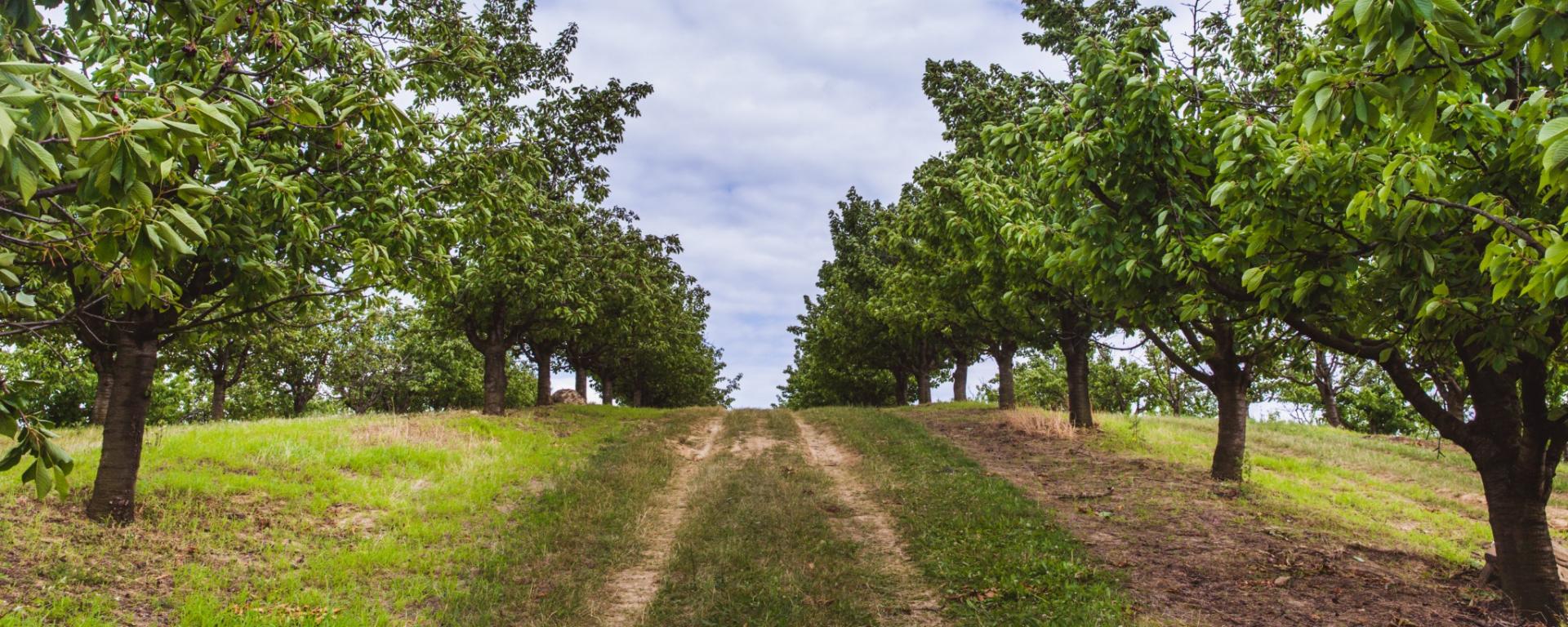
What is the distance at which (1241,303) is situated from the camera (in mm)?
8461

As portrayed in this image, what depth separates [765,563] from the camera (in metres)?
9.25

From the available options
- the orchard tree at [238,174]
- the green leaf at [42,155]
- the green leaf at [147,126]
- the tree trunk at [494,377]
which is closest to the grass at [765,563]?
the orchard tree at [238,174]

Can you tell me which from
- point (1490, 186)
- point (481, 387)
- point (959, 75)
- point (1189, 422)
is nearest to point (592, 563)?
point (1490, 186)

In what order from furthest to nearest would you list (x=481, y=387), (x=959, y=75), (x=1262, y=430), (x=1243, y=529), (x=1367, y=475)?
(x=481, y=387)
(x=1262, y=430)
(x=959, y=75)
(x=1367, y=475)
(x=1243, y=529)

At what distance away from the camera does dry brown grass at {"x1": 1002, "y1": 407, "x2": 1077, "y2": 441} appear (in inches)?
778

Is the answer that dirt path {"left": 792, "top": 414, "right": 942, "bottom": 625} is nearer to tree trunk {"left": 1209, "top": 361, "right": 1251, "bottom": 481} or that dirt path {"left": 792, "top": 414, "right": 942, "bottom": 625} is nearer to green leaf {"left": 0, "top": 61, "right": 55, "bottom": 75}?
tree trunk {"left": 1209, "top": 361, "right": 1251, "bottom": 481}

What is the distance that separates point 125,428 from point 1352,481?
24.7 meters

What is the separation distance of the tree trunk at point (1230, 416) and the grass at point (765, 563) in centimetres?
815

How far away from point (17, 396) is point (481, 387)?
51751 millimetres

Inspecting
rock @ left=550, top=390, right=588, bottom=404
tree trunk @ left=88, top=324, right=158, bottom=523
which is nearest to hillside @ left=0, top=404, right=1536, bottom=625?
tree trunk @ left=88, top=324, right=158, bottom=523

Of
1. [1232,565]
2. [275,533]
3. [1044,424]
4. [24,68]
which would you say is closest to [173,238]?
[24,68]

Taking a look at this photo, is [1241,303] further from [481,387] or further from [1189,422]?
[481,387]

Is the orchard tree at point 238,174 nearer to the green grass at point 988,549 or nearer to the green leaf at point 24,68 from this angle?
the green leaf at point 24,68

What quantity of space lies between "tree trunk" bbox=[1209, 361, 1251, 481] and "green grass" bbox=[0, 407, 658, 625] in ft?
44.0
